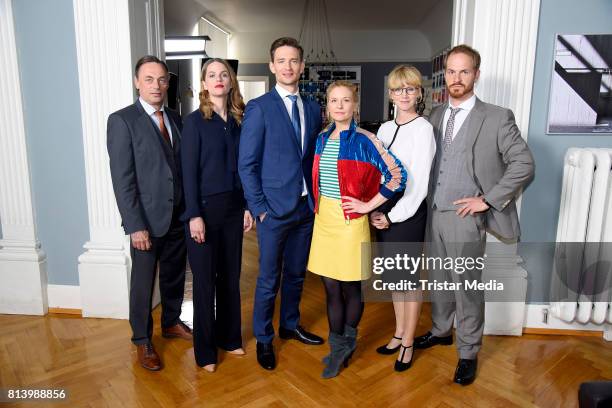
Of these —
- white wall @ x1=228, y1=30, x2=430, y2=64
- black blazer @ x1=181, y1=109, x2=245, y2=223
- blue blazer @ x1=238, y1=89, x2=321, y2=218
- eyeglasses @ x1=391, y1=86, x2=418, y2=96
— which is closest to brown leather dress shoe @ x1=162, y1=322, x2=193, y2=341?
black blazer @ x1=181, y1=109, x2=245, y2=223

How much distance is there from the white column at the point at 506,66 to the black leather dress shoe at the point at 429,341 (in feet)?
1.21

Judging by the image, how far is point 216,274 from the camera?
251 centimetres

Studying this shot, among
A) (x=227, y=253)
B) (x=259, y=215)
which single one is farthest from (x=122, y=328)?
(x=259, y=215)

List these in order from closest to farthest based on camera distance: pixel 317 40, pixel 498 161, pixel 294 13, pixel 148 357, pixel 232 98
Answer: pixel 498 161 → pixel 232 98 → pixel 148 357 → pixel 294 13 → pixel 317 40

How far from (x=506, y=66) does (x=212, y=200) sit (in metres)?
1.89

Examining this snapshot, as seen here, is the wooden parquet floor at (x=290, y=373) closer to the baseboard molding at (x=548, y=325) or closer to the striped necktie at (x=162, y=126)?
the baseboard molding at (x=548, y=325)

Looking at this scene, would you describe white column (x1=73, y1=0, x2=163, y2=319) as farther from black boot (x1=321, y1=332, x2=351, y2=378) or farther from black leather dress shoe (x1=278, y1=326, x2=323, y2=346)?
black boot (x1=321, y1=332, x2=351, y2=378)

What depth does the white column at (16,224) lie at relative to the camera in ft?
10.0

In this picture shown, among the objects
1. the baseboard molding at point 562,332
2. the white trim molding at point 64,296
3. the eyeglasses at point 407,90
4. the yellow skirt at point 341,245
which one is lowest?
the baseboard molding at point 562,332

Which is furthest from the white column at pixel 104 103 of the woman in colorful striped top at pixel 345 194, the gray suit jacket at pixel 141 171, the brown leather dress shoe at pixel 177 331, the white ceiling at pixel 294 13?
the white ceiling at pixel 294 13

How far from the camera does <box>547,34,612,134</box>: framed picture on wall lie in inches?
106

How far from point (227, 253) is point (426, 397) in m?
1.23

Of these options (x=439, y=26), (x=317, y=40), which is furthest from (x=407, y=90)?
(x=317, y=40)

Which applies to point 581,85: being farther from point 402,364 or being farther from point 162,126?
point 162,126
